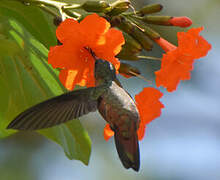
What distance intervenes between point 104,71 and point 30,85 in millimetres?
353

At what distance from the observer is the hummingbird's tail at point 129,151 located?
128 cm

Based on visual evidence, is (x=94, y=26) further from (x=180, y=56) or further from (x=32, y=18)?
(x=180, y=56)

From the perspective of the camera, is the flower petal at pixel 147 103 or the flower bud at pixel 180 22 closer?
the flower petal at pixel 147 103

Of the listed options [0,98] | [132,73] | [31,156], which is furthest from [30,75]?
[31,156]

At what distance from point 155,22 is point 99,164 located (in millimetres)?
3171

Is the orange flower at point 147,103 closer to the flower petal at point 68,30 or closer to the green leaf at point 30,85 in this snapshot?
the green leaf at point 30,85

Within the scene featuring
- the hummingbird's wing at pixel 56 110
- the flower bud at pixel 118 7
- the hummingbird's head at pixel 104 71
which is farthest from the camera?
the flower bud at pixel 118 7

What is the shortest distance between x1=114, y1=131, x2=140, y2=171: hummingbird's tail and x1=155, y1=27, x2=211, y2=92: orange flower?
1.44ft

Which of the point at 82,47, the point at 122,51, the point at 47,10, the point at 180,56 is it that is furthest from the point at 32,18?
the point at 180,56

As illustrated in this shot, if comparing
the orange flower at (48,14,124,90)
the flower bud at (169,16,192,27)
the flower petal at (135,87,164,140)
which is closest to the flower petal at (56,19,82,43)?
the orange flower at (48,14,124,90)

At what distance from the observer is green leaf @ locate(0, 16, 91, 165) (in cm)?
153

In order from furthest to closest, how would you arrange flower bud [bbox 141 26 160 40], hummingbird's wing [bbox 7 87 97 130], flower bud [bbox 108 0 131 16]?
1. flower bud [bbox 141 26 160 40]
2. flower bud [bbox 108 0 131 16]
3. hummingbird's wing [bbox 7 87 97 130]

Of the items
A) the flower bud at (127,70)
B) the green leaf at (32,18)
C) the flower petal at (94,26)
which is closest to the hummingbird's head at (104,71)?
the flower petal at (94,26)

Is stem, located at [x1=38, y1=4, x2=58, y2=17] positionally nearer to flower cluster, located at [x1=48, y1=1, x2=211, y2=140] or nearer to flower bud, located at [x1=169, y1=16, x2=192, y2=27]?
flower cluster, located at [x1=48, y1=1, x2=211, y2=140]
